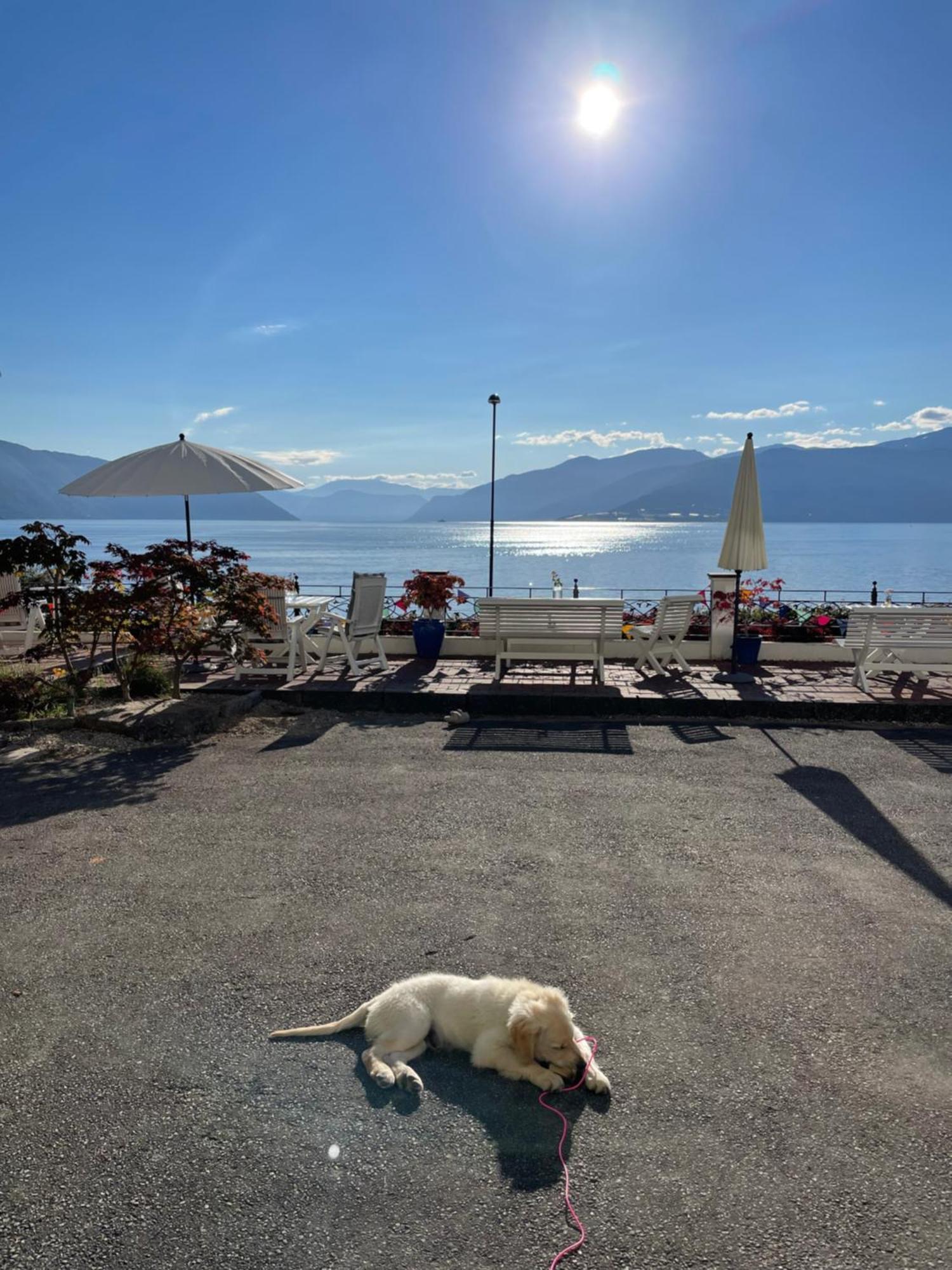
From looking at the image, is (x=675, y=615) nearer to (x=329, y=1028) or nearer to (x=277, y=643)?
(x=277, y=643)

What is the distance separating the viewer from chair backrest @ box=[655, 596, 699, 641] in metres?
8.19

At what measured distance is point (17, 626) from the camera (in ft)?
35.7

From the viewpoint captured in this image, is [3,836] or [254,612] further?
[254,612]

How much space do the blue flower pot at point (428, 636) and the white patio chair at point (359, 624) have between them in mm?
563

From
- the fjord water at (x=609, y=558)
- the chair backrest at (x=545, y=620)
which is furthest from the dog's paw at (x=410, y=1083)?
the fjord water at (x=609, y=558)

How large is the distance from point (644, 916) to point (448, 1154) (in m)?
1.52

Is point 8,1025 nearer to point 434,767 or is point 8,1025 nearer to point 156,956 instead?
point 156,956

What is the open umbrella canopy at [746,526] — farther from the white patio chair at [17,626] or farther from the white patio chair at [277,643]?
the white patio chair at [17,626]

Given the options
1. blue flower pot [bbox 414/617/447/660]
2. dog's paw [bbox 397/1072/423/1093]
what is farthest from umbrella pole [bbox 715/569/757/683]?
dog's paw [bbox 397/1072/423/1093]

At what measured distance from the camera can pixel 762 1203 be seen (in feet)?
6.24

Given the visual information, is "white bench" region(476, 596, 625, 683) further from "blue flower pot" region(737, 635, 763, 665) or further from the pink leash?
the pink leash

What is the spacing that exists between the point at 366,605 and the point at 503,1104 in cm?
659

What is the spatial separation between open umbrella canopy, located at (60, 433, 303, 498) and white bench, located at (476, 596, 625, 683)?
2.74 meters

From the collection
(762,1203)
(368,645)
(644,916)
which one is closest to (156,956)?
(644,916)
